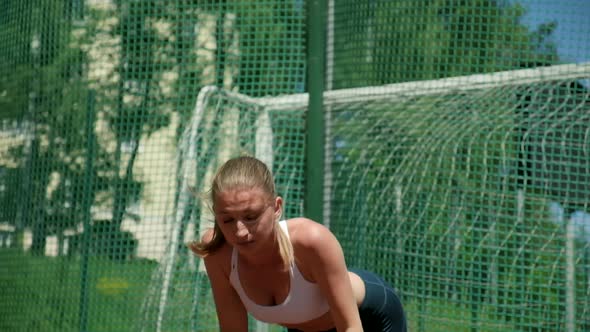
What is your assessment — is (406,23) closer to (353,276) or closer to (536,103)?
(536,103)

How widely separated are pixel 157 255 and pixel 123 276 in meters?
0.25

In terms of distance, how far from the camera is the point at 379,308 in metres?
3.14

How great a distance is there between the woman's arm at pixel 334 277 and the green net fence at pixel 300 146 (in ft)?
6.83

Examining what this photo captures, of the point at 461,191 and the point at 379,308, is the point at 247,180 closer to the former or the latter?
the point at 379,308

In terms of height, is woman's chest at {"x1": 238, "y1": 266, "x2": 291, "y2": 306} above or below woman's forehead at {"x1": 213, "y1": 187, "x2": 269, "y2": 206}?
below

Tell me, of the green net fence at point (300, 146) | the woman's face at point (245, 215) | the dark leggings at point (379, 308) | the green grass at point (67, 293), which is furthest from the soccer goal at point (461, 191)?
the woman's face at point (245, 215)

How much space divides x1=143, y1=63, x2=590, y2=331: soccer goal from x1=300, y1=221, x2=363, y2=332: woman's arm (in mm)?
2075

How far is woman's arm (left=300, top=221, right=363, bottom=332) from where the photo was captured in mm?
2723

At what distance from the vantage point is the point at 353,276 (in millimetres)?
3113

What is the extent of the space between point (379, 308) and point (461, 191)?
1.82 meters

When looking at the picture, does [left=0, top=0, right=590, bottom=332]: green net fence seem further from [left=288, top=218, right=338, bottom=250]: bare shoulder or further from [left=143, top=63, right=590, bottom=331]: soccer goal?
[left=288, top=218, right=338, bottom=250]: bare shoulder

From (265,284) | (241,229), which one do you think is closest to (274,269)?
(265,284)

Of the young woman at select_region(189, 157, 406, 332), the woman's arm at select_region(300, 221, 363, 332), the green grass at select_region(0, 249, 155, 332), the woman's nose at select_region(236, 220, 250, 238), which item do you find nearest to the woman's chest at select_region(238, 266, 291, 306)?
the young woman at select_region(189, 157, 406, 332)

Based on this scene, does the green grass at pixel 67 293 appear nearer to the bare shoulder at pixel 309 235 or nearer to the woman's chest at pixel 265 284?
the woman's chest at pixel 265 284
